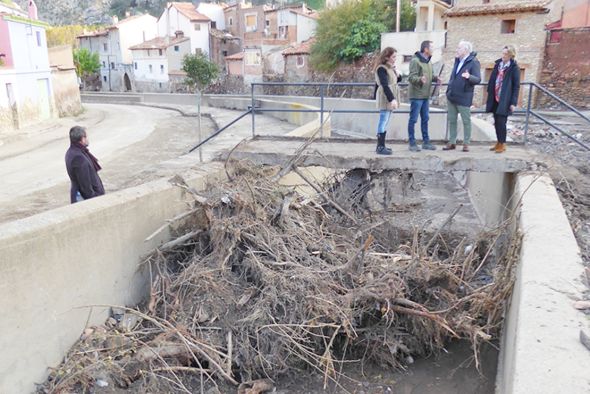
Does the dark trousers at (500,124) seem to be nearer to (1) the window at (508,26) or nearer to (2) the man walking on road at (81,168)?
(2) the man walking on road at (81,168)

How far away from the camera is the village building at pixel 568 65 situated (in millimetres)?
23594

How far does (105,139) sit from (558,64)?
69.5 feet

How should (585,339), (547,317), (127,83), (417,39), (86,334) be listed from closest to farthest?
1. (585,339)
2. (547,317)
3. (86,334)
4. (417,39)
5. (127,83)

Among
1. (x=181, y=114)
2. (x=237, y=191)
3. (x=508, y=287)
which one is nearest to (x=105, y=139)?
(x=181, y=114)

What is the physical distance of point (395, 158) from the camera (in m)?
7.54

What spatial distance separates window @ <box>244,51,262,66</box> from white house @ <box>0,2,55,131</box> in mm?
21680

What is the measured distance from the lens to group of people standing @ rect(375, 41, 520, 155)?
276 inches

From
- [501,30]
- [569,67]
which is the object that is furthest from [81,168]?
[501,30]

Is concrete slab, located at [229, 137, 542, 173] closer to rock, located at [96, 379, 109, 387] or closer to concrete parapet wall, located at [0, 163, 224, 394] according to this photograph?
concrete parapet wall, located at [0, 163, 224, 394]

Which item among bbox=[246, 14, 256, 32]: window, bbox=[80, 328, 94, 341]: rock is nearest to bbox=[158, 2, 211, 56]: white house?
bbox=[246, 14, 256, 32]: window

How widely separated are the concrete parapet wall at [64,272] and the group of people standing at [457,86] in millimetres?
3422

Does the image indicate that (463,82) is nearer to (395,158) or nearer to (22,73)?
(395,158)

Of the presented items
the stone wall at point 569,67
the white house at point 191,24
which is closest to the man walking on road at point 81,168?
the stone wall at point 569,67

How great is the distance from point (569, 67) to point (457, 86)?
67.9 feet
